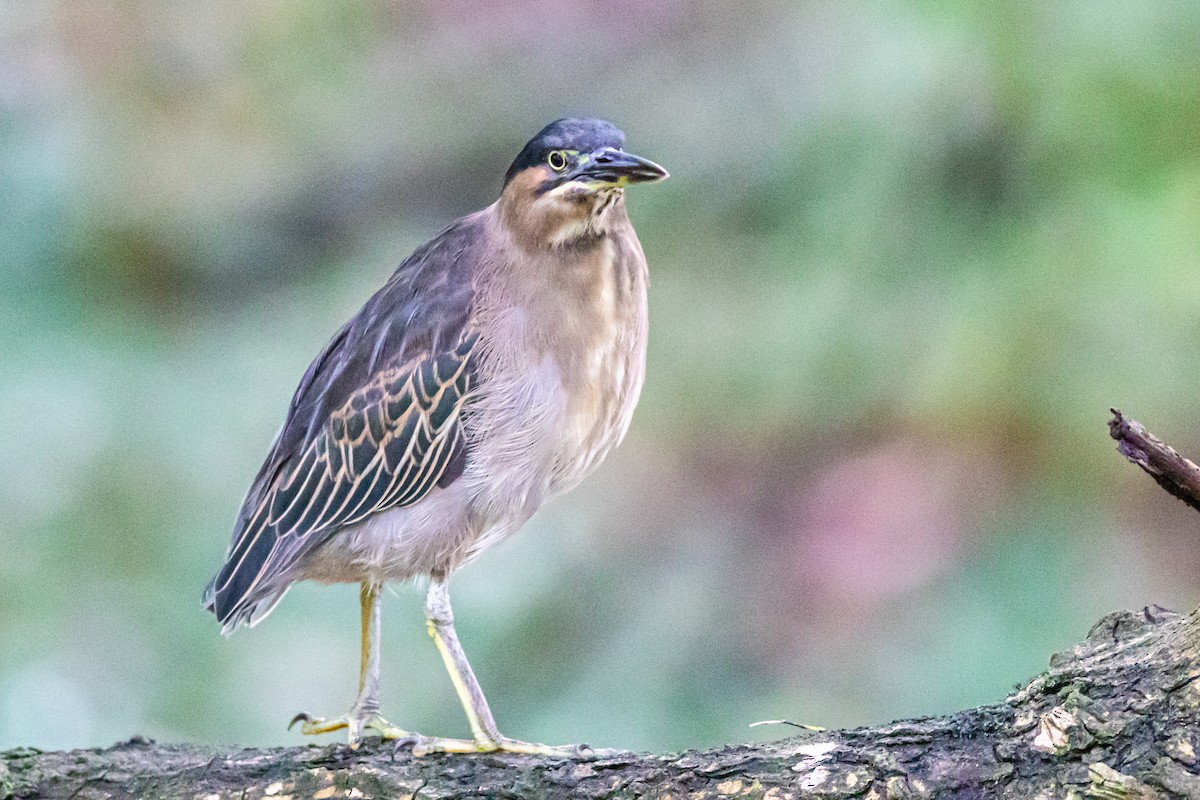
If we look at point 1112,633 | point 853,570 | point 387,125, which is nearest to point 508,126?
point 387,125

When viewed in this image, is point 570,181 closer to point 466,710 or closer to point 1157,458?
point 466,710

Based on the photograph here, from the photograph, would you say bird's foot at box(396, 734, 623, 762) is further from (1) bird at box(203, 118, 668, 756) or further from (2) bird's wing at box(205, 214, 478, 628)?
(2) bird's wing at box(205, 214, 478, 628)

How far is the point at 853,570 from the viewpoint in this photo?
11.3 feet

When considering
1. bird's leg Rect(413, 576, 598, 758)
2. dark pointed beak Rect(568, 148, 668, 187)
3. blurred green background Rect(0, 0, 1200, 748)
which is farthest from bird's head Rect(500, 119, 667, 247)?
blurred green background Rect(0, 0, 1200, 748)

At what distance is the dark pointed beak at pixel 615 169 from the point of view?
82.7 inches

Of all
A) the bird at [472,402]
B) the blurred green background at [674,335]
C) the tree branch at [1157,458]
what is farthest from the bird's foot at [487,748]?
the blurred green background at [674,335]

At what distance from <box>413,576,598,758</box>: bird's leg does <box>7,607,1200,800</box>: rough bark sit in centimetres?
10

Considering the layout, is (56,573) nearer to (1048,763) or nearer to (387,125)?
(387,125)

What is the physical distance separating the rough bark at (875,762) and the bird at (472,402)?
38 centimetres

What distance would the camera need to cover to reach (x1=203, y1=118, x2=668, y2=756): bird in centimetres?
221

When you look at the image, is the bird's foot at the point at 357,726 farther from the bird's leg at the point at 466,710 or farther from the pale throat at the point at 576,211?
the pale throat at the point at 576,211

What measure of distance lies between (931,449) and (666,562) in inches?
29.4

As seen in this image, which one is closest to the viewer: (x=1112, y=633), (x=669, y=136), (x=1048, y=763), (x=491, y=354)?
(x=1048, y=763)

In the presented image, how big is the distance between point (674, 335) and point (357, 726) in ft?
5.37
